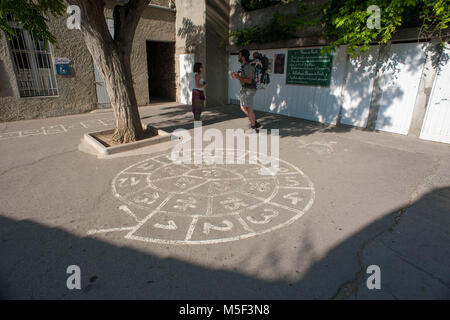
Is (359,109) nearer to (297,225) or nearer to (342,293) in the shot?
(297,225)

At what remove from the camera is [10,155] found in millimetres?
5613

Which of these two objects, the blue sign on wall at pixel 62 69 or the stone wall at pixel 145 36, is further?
the stone wall at pixel 145 36

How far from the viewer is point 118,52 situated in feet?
19.0

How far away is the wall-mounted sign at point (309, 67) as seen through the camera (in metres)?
8.38

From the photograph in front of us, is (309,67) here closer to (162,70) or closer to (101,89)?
(101,89)

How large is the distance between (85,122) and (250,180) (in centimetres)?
731

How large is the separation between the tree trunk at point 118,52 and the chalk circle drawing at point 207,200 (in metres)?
1.62

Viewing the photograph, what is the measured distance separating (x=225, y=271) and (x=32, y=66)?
10509 mm

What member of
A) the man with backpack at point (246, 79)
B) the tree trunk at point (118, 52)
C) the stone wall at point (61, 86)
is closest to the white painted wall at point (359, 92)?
the man with backpack at point (246, 79)

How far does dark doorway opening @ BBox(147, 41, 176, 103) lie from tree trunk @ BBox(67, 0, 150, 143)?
7344mm

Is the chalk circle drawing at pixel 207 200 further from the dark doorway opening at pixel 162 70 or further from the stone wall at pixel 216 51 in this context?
the dark doorway opening at pixel 162 70

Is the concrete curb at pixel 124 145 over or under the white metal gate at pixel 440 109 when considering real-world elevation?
under

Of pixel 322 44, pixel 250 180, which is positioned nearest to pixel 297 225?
pixel 250 180

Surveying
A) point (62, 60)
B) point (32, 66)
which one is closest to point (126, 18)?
point (62, 60)
